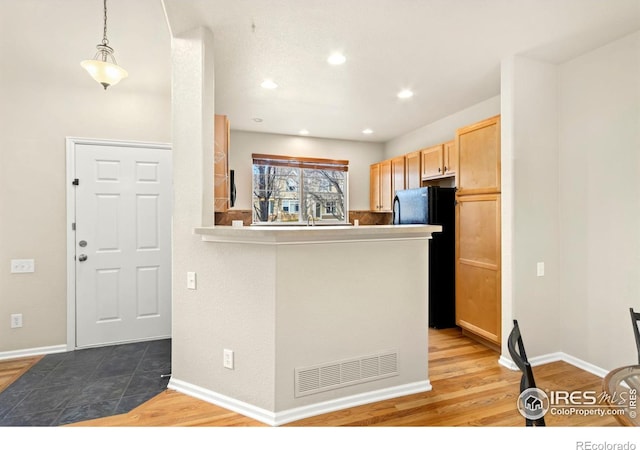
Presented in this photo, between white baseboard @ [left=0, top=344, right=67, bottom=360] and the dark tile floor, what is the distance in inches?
2.9

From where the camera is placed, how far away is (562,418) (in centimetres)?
205

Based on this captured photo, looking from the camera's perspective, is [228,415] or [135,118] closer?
[228,415]

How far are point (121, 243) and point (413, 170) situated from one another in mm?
3654

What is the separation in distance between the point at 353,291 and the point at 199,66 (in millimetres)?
1905

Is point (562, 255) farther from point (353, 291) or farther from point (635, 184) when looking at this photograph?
point (353, 291)

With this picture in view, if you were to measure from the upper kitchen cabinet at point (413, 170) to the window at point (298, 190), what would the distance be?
4.09ft

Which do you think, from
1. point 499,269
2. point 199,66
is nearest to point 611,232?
point 499,269

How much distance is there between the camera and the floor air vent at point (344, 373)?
210cm

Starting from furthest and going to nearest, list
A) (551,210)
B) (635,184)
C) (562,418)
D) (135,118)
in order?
(135,118), (551,210), (635,184), (562,418)

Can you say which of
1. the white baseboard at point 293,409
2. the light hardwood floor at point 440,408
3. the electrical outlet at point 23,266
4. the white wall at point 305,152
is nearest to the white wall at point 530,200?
the light hardwood floor at point 440,408

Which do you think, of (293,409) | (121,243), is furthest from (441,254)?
(121,243)

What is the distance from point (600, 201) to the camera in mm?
2613

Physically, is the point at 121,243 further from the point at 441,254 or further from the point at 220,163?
the point at 441,254

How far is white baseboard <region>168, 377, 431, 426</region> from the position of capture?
79.9 inches
